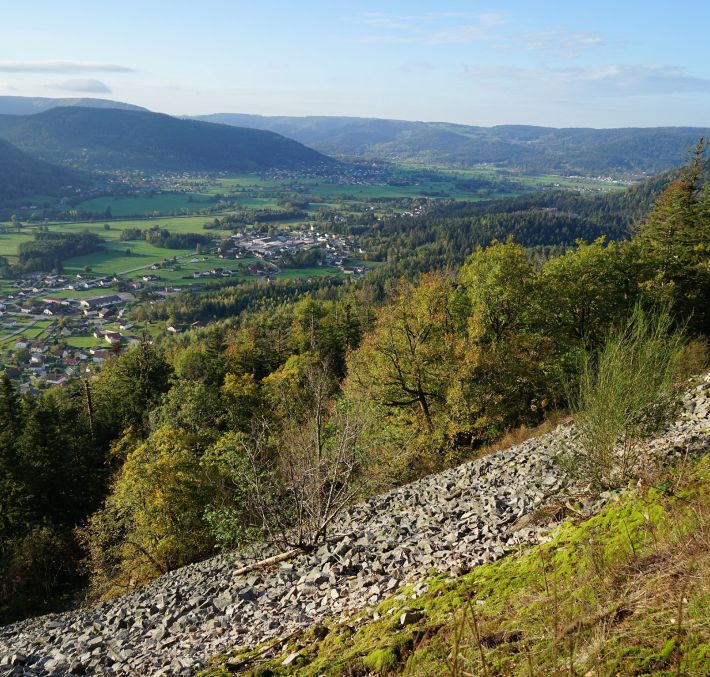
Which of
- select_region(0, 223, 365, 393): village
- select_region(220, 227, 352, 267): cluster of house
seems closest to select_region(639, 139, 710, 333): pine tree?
select_region(0, 223, 365, 393): village

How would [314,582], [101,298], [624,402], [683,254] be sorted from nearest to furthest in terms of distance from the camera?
1. [624,402]
2. [314,582]
3. [683,254]
4. [101,298]

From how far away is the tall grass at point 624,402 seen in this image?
10156mm

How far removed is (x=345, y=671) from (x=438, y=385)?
17873 mm

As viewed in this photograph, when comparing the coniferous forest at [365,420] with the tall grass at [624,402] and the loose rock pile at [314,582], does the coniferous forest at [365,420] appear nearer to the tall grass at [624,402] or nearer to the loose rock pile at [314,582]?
the loose rock pile at [314,582]

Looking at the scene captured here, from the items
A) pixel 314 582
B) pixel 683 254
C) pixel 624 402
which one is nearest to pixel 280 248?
pixel 683 254

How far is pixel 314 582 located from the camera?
38.4 ft

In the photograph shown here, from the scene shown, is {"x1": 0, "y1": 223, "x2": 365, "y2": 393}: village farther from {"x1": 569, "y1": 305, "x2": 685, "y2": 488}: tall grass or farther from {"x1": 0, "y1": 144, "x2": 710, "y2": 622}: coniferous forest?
{"x1": 569, "y1": 305, "x2": 685, "y2": 488}: tall grass

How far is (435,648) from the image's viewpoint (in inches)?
265

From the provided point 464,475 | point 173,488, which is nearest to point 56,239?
point 173,488

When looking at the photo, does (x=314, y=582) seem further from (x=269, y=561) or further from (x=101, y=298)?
(x=101, y=298)

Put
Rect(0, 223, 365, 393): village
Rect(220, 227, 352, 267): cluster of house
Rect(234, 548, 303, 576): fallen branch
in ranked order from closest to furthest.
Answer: Rect(234, 548, 303, 576): fallen branch < Rect(0, 223, 365, 393): village < Rect(220, 227, 352, 267): cluster of house

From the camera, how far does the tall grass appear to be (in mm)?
10156

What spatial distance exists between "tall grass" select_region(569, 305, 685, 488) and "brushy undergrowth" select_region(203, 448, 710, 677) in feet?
3.91

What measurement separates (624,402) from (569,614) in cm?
537
